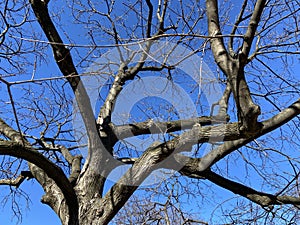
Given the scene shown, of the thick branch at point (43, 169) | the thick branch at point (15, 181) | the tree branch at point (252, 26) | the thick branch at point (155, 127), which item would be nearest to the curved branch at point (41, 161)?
the thick branch at point (43, 169)

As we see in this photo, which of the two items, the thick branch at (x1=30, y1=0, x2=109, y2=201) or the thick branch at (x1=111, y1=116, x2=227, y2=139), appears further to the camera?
the thick branch at (x1=111, y1=116, x2=227, y2=139)

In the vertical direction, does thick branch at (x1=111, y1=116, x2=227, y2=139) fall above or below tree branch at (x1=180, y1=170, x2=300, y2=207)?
above

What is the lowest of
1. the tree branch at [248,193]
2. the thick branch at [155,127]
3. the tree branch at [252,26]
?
the tree branch at [248,193]

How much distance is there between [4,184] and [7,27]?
2.14 m

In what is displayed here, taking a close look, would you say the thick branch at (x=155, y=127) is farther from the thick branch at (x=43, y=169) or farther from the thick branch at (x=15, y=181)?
the thick branch at (x=15, y=181)

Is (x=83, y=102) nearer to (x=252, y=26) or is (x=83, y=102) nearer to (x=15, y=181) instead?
(x=15, y=181)

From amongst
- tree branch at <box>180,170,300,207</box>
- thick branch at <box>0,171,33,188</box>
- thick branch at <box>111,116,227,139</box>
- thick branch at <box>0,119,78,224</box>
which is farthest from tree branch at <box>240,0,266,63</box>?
thick branch at <box>0,171,33,188</box>

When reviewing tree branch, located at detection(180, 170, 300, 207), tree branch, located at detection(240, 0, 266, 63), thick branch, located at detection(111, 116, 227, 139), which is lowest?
tree branch, located at detection(180, 170, 300, 207)

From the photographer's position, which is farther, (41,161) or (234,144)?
(234,144)

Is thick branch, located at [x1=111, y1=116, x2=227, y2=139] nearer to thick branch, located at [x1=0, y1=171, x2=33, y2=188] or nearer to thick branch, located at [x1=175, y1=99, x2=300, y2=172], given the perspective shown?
thick branch, located at [x1=175, y1=99, x2=300, y2=172]

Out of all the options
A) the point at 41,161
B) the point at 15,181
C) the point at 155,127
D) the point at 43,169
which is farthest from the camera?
the point at 15,181

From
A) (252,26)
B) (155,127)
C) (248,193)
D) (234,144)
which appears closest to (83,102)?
(155,127)

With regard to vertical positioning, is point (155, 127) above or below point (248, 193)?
above

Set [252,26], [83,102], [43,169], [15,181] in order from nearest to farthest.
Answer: [252,26] → [43,169] → [83,102] → [15,181]
